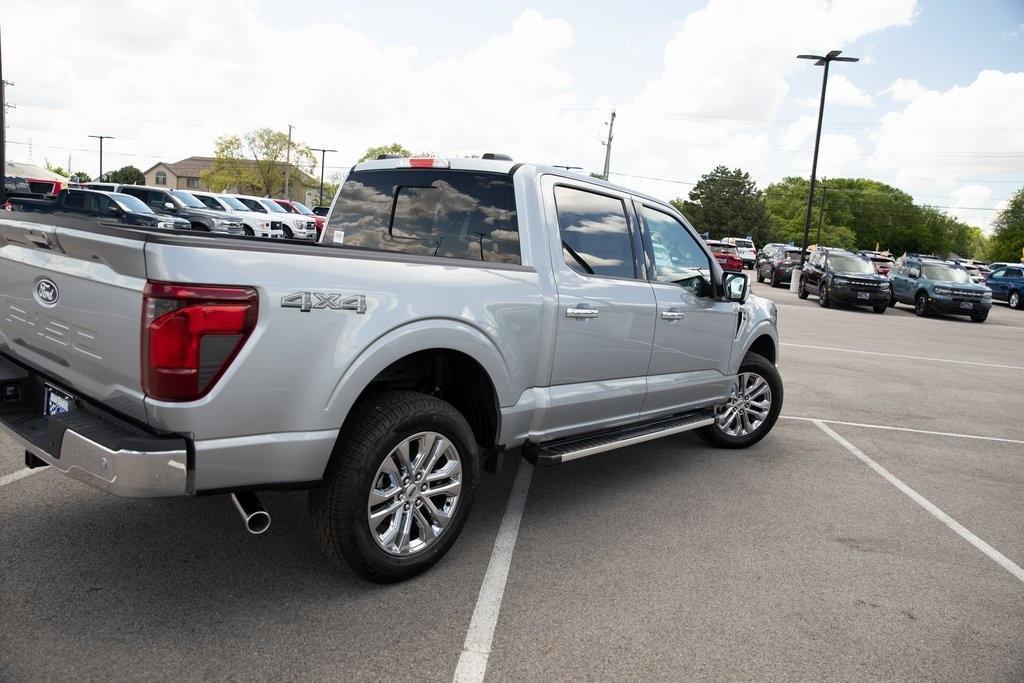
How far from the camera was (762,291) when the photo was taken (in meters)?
29.4

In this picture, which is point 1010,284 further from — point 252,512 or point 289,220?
point 252,512

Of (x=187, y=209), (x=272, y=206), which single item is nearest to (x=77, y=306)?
(x=187, y=209)

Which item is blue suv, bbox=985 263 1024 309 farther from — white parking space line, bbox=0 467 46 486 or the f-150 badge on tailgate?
white parking space line, bbox=0 467 46 486

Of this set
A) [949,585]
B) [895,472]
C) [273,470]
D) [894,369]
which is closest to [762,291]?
[894,369]

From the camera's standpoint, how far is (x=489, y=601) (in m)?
3.35

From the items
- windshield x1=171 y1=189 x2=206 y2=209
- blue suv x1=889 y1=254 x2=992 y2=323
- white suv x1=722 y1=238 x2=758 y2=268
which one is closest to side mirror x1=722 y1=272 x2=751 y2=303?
blue suv x1=889 y1=254 x2=992 y2=323

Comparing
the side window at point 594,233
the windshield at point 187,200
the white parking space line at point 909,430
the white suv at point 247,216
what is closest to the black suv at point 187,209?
the windshield at point 187,200

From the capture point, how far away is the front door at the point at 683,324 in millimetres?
4906

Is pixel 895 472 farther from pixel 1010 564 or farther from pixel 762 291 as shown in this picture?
pixel 762 291

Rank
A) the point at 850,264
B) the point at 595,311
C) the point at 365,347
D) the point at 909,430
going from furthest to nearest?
the point at 850,264, the point at 909,430, the point at 595,311, the point at 365,347

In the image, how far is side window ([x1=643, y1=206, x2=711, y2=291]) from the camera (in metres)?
4.98

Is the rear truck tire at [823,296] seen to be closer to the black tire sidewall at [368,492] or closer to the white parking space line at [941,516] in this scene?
the white parking space line at [941,516]

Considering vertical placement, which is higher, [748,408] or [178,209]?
[178,209]

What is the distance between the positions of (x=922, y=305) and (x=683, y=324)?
2073 cm
